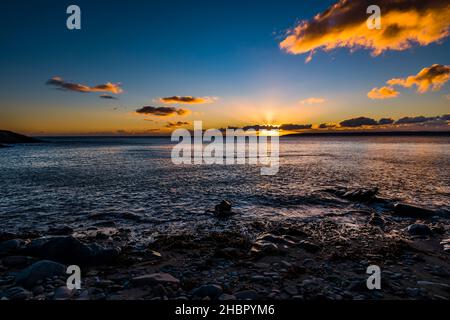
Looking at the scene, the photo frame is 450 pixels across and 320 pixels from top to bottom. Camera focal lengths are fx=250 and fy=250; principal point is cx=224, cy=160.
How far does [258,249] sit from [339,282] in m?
2.75

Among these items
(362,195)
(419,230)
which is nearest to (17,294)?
(419,230)

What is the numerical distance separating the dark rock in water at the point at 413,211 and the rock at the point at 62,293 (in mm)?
15065

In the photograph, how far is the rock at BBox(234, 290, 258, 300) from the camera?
19.0 feet

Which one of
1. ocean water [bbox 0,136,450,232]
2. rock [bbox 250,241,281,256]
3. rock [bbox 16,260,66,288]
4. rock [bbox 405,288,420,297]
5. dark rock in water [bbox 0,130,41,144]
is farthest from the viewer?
dark rock in water [bbox 0,130,41,144]

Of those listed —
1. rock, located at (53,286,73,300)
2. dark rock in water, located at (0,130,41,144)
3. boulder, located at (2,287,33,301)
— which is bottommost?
rock, located at (53,286,73,300)

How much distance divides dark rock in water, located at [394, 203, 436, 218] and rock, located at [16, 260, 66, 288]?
50.6 ft

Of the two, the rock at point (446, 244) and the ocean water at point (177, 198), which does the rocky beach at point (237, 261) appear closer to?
the rock at point (446, 244)

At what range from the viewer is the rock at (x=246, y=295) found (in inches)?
229

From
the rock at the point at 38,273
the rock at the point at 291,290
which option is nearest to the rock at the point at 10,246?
the rock at the point at 38,273

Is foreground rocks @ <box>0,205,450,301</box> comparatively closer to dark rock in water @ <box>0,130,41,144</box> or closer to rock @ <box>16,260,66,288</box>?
rock @ <box>16,260,66,288</box>

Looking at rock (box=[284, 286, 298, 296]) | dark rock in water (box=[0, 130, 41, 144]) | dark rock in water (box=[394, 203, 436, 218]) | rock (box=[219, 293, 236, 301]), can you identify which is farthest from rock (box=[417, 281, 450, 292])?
dark rock in water (box=[0, 130, 41, 144])

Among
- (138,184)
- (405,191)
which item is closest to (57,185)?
(138,184)
